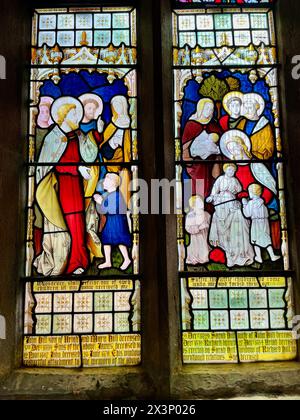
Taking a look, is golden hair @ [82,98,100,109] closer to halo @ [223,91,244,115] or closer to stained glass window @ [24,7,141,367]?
stained glass window @ [24,7,141,367]

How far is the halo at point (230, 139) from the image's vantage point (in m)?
4.05

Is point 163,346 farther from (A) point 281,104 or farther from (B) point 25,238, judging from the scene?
(A) point 281,104

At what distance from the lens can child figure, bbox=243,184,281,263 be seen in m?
3.87

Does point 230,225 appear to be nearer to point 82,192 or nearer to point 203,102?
point 203,102

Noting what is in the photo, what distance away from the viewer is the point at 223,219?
3904 mm

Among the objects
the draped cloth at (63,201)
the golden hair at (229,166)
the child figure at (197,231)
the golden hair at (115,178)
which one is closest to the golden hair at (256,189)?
the golden hair at (229,166)

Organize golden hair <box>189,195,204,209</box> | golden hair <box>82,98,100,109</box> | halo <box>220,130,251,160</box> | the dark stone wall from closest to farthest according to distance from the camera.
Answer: the dark stone wall < golden hair <box>189,195,204,209</box> < halo <box>220,130,251,160</box> < golden hair <box>82,98,100,109</box>

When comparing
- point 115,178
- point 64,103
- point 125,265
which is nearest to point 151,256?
point 125,265

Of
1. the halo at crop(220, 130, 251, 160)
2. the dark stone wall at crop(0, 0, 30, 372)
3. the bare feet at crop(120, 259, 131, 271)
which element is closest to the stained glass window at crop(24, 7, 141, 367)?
the bare feet at crop(120, 259, 131, 271)

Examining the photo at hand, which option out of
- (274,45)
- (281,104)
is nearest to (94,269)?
(281,104)

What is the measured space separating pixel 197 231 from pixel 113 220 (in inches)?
21.6

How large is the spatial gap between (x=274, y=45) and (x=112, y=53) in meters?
1.15

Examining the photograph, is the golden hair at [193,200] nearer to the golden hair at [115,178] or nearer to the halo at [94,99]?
the golden hair at [115,178]

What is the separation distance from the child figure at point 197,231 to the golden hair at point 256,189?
341mm
